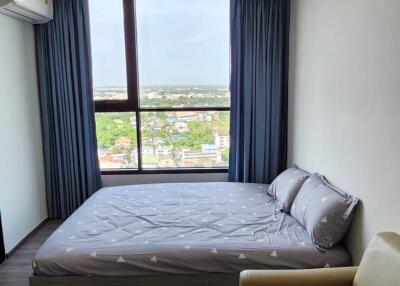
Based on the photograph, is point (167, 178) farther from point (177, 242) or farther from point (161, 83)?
point (177, 242)

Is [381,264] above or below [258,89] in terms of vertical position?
below

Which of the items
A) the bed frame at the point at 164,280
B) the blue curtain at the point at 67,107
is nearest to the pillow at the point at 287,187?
the bed frame at the point at 164,280

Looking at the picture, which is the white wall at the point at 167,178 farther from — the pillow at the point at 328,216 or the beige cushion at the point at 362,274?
the beige cushion at the point at 362,274

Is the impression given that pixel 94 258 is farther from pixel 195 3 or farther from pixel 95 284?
pixel 195 3

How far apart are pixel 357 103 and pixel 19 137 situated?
294 cm

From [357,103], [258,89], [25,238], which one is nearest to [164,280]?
[357,103]

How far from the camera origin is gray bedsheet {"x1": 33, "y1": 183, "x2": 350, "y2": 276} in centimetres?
223

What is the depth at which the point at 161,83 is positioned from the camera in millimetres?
3998

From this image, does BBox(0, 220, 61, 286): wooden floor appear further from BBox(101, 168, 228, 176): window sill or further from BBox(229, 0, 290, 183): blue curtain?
BBox(229, 0, 290, 183): blue curtain

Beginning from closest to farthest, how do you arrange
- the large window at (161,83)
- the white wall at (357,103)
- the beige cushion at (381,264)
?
the beige cushion at (381,264), the white wall at (357,103), the large window at (161,83)

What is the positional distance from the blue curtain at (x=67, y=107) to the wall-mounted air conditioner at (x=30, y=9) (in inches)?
6.6

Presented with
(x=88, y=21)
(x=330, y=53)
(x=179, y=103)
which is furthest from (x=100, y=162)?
(x=330, y=53)

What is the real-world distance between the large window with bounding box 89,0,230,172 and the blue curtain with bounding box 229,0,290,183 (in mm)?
206

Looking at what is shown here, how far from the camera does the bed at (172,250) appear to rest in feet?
7.30
